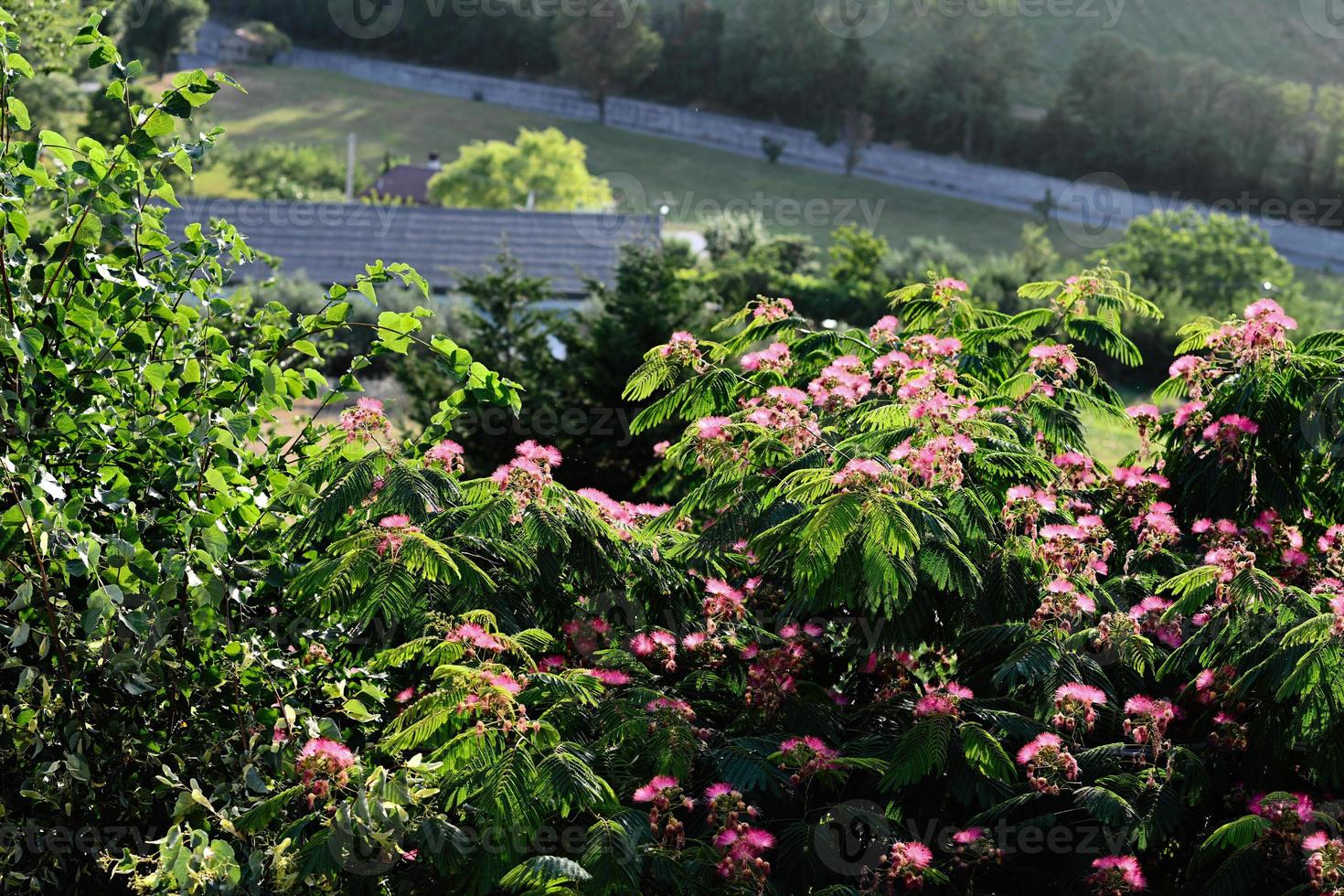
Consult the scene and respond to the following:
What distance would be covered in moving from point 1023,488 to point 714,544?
1047mm

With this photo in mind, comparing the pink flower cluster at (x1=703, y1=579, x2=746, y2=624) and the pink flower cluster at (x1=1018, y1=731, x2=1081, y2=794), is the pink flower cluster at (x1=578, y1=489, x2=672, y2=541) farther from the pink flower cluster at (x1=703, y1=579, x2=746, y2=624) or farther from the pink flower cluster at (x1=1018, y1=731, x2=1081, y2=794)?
the pink flower cluster at (x1=1018, y1=731, x2=1081, y2=794)

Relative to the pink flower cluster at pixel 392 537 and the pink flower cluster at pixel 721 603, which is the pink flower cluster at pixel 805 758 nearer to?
the pink flower cluster at pixel 721 603

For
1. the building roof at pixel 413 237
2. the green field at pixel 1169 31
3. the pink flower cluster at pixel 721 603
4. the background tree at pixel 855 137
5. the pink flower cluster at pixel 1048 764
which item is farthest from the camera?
the green field at pixel 1169 31

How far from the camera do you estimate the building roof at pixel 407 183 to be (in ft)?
154

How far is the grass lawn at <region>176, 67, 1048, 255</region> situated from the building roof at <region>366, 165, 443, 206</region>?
21.6 ft

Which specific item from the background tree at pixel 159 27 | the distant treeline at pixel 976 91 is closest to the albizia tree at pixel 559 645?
the distant treeline at pixel 976 91

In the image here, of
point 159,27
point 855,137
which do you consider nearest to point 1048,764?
point 855,137

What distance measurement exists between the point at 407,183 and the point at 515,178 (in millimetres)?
6091

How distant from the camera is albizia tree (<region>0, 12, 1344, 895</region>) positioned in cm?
338

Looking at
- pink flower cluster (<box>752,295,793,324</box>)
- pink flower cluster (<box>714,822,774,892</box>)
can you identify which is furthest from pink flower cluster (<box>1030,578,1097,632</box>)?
pink flower cluster (<box>752,295,793,324</box>)

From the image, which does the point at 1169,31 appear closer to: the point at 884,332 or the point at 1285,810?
the point at 884,332

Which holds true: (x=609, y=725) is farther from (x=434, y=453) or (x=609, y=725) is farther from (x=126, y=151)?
(x=126, y=151)

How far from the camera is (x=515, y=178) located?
141ft

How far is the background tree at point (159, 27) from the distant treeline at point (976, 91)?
13092mm
